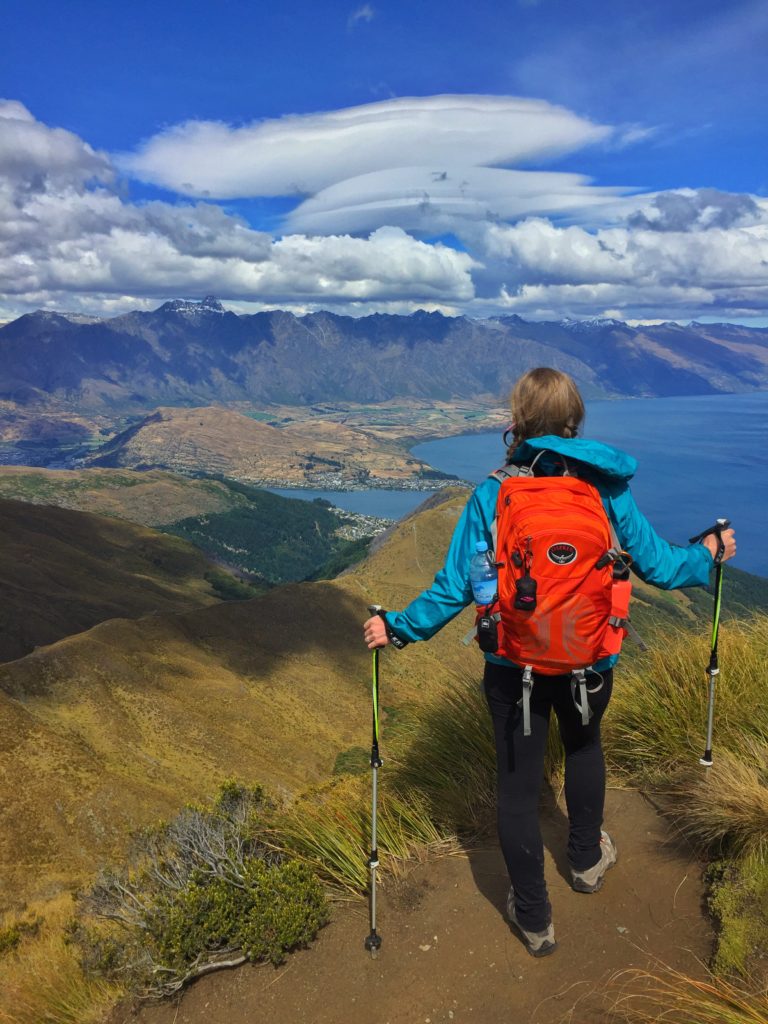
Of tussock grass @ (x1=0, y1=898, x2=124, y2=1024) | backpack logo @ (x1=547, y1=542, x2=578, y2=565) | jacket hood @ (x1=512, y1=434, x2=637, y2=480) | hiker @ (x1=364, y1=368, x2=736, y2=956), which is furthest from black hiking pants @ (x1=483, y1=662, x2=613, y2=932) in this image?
tussock grass @ (x1=0, y1=898, x2=124, y2=1024)

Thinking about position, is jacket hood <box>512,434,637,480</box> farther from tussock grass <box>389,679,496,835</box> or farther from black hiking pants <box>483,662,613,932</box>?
tussock grass <box>389,679,496,835</box>

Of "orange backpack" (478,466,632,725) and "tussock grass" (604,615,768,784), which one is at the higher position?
"orange backpack" (478,466,632,725)

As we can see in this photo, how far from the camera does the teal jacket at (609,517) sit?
3270 mm

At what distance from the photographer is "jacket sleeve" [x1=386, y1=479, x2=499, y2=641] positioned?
3.38 meters

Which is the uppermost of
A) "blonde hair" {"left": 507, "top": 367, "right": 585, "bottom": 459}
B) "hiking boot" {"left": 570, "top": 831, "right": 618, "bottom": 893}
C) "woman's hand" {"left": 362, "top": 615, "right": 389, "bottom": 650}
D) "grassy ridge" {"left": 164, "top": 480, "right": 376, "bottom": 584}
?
"blonde hair" {"left": 507, "top": 367, "right": 585, "bottom": 459}

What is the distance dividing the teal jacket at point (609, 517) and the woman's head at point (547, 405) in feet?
0.54

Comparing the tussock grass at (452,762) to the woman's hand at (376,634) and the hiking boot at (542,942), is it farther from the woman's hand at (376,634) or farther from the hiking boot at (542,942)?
the woman's hand at (376,634)

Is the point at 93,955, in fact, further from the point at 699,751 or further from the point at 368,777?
the point at 699,751

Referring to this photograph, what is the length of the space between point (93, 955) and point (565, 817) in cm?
312

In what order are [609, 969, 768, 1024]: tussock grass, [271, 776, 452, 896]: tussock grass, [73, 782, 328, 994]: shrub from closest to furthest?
[609, 969, 768, 1024]: tussock grass → [73, 782, 328, 994]: shrub → [271, 776, 452, 896]: tussock grass

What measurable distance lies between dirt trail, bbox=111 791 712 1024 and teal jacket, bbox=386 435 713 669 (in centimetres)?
146

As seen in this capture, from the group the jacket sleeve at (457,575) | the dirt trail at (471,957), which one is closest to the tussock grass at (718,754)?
the dirt trail at (471,957)

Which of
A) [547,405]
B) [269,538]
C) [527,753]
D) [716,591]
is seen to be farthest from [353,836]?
[269,538]

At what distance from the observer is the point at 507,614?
3.13 meters
